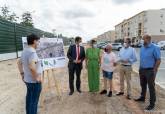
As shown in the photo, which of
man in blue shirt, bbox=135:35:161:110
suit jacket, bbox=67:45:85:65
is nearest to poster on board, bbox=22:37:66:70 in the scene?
suit jacket, bbox=67:45:85:65

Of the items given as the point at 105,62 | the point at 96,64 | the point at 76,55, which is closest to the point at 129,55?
the point at 105,62

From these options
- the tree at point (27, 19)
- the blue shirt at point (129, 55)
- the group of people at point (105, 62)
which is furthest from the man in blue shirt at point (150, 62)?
the tree at point (27, 19)

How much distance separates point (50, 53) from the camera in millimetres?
8445

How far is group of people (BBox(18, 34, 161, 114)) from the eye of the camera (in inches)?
233

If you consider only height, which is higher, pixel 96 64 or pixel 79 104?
pixel 96 64

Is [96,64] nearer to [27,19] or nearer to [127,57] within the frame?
[127,57]

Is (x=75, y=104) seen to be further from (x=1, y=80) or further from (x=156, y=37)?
(x=156, y=37)

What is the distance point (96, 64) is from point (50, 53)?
1.59 meters

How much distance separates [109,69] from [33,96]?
3500 mm

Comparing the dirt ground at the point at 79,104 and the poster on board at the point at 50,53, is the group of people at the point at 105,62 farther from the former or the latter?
the poster on board at the point at 50,53

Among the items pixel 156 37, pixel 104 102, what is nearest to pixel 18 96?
pixel 104 102

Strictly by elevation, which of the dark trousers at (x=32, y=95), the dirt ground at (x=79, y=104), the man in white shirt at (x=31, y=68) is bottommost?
the dirt ground at (x=79, y=104)

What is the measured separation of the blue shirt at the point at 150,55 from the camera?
7.39 metres

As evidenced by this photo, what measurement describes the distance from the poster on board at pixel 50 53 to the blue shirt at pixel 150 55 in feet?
8.14
